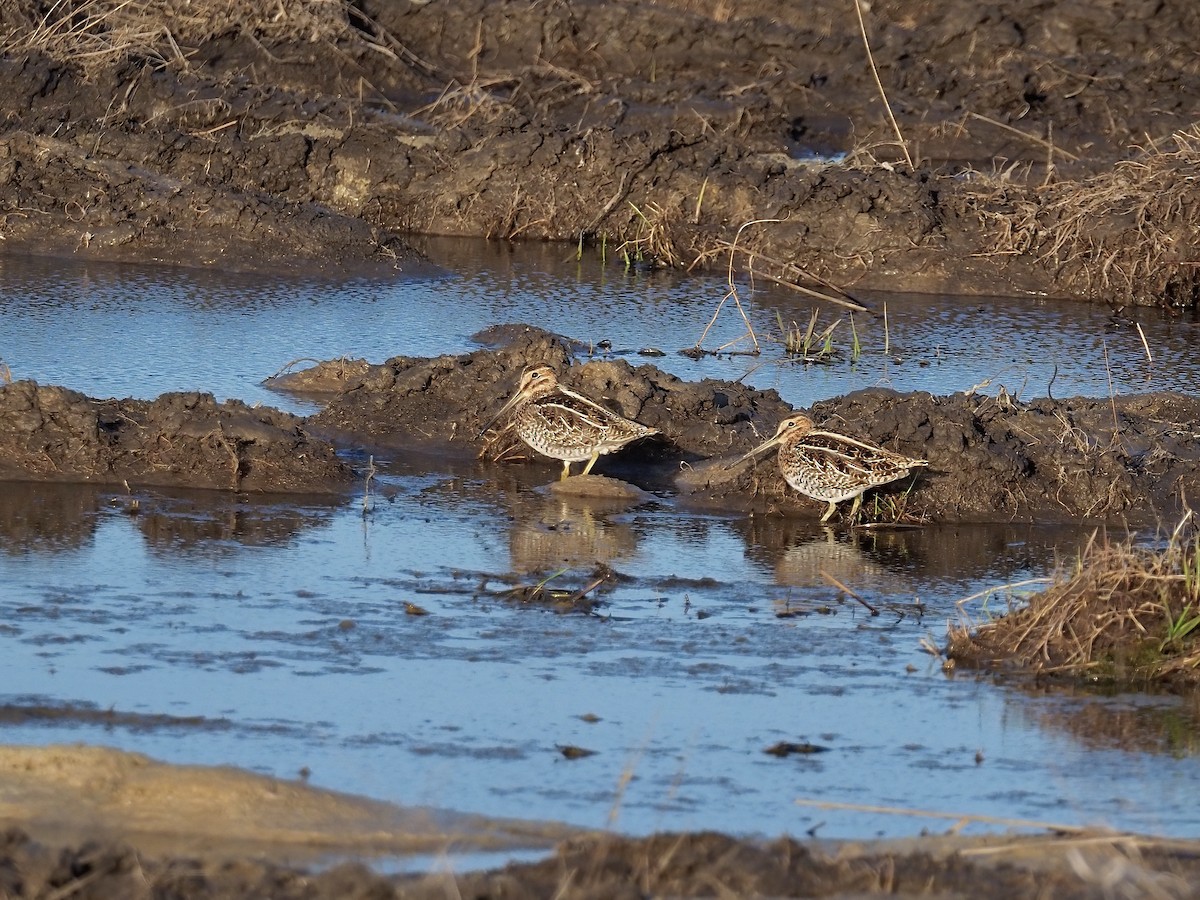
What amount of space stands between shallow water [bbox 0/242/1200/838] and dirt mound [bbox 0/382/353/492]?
156 mm

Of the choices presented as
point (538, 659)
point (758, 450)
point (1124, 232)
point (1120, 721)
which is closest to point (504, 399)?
point (758, 450)

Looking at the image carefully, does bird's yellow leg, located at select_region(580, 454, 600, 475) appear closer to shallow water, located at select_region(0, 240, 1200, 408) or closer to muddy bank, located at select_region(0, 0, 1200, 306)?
shallow water, located at select_region(0, 240, 1200, 408)

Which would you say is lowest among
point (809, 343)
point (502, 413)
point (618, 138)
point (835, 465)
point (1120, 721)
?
point (1120, 721)

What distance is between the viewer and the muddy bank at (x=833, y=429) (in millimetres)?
8438

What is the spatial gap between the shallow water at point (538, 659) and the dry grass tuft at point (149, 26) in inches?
237

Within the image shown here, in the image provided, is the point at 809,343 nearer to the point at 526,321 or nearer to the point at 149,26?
the point at 526,321

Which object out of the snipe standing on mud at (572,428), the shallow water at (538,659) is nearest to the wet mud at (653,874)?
the shallow water at (538,659)

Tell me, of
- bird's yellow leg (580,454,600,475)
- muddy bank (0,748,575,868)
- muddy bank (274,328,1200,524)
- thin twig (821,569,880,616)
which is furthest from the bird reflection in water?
muddy bank (0,748,575,868)

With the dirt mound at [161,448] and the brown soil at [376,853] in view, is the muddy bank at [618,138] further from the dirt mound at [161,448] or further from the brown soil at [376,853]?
the brown soil at [376,853]

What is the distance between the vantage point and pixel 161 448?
839cm

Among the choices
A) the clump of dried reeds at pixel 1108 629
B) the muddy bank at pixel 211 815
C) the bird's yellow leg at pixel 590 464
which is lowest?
the muddy bank at pixel 211 815

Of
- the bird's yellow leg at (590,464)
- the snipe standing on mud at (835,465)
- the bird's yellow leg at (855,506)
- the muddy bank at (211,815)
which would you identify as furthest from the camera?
the bird's yellow leg at (590,464)

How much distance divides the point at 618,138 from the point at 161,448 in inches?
253

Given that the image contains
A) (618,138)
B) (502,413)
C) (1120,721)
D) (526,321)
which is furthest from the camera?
(618,138)
